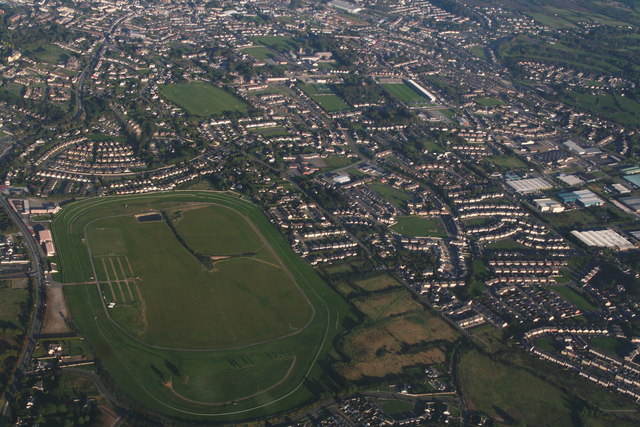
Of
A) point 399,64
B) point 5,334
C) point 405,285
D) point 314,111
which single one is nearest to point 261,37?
point 399,64

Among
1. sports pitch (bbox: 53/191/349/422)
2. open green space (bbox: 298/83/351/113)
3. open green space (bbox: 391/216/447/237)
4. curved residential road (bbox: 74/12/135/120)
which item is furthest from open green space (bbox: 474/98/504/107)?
curved residential road (bbox: 74/12/135/120)

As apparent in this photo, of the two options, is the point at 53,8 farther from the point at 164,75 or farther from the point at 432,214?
the point at 432,214

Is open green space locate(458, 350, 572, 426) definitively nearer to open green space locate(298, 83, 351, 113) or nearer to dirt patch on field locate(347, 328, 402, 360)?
dirt patch on field locate(347, 328, 402, 360)

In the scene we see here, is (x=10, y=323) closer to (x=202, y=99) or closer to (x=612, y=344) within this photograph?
(x=612, y=344)

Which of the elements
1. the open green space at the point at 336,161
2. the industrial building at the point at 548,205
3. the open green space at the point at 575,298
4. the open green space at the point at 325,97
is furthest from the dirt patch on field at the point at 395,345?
the open green space at the point at 325,97

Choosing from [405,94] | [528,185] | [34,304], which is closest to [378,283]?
[34,304]

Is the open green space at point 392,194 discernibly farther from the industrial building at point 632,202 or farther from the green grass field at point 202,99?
the industrial building at point 632,202

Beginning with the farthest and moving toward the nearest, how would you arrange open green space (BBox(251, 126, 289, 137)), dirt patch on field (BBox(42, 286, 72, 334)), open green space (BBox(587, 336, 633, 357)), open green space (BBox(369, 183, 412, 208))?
open green space (BBox(251, 126, 289, 137))
open green space (BBox(369, 183, 412, 208))
open green space (BBox(587, 336, 633, 357))
dirt patch on field (BBox(42, 286, 72, 334))
